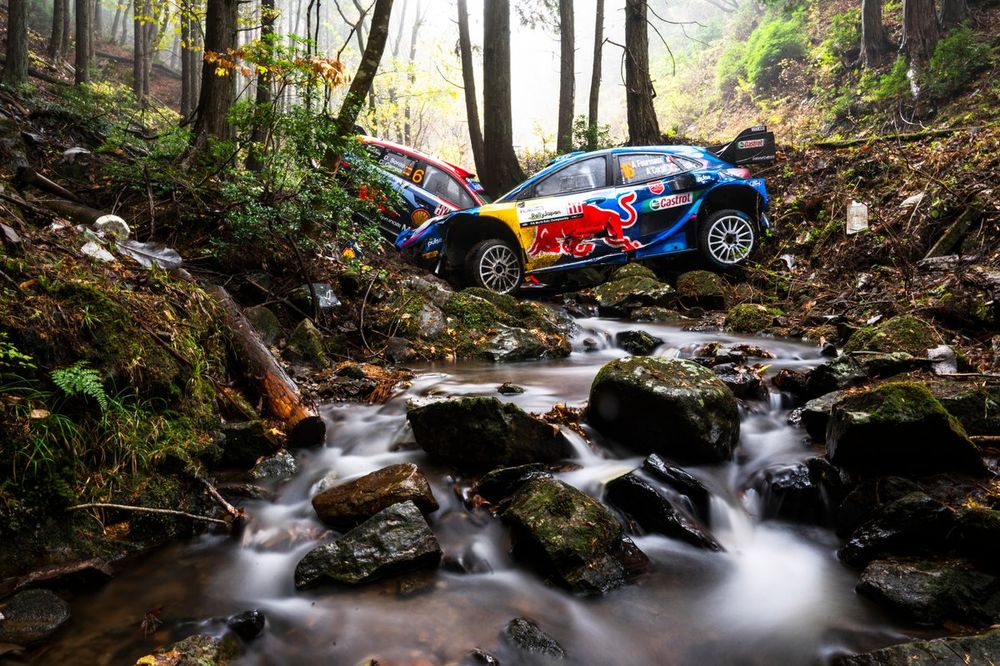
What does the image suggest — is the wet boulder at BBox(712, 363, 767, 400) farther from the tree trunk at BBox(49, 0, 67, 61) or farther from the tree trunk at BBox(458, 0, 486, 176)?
the tree trunk at BBox(49, 0, 67, 61)

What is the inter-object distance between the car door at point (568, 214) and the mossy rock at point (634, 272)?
1.47 feet

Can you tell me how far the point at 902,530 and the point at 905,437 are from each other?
57cm

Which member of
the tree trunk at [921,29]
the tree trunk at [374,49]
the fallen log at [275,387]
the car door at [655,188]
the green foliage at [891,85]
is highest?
the tree trunk at [921,29]

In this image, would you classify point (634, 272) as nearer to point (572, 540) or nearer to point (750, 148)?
point (750, 148)

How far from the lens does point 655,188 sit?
8.45 meters

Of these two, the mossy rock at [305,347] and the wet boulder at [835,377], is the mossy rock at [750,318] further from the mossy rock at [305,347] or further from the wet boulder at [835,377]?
the mossy rock at [305,347]

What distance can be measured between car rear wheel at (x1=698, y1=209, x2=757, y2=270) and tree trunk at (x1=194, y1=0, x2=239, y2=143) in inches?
264

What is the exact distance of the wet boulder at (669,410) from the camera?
3.89 metres

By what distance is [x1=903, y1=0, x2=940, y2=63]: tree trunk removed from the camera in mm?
12562

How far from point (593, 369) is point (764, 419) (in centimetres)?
190

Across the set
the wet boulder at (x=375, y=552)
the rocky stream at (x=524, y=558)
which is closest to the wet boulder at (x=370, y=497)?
the rocky stream at (x=524, y=558)

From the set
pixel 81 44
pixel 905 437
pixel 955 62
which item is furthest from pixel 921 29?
pixel 81 44

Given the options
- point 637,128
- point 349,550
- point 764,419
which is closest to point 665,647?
point 349,550

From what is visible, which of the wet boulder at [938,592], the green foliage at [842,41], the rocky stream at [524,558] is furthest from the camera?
the green foliage at [842,41]
